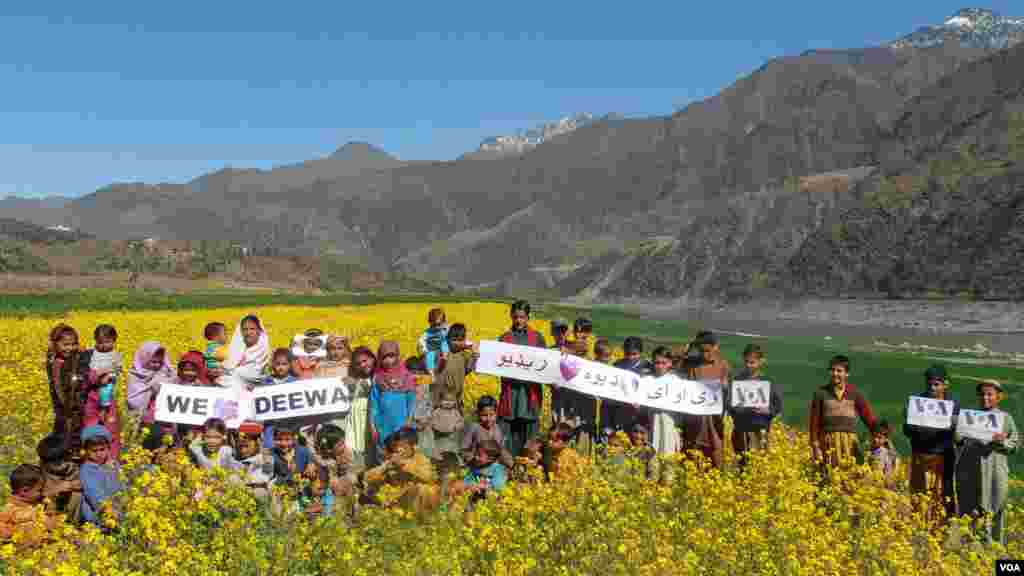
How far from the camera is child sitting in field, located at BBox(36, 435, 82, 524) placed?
749 centimetres

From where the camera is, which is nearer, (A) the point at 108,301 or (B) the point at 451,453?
(B) the point at 451,453

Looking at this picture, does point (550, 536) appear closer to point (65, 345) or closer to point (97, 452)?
point (97, 452)

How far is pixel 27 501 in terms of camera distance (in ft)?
23.4

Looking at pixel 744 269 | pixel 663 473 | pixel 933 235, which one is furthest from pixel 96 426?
pixel 744 269

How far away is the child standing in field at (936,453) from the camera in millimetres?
9195

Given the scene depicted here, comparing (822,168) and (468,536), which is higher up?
(822,168)

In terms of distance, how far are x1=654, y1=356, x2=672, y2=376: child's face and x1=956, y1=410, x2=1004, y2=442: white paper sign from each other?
3.02 metres

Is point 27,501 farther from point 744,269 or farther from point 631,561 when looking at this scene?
point 744,269

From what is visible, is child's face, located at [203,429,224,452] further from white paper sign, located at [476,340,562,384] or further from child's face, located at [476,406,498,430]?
white paper sign, located at [476,340,562,384]

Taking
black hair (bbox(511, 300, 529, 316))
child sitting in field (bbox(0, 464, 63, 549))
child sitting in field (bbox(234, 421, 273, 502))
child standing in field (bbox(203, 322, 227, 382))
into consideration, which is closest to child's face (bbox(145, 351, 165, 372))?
child standing in field (bbox(203, 322, 227, 382))

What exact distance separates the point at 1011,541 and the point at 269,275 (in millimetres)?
96256

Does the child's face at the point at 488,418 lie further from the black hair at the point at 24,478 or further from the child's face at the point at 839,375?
the black hair at the point at 24,478

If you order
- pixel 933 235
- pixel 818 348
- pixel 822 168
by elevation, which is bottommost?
pixel 818 348

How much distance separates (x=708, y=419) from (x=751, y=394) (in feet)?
1.81
